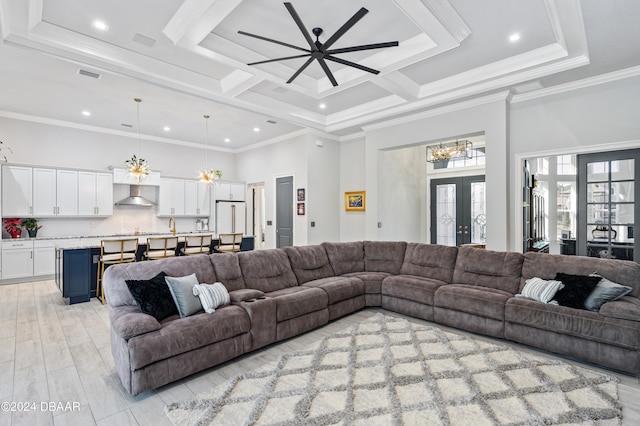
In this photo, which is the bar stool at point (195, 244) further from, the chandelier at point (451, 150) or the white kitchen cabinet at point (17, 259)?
the chandelier at point (451, 150)

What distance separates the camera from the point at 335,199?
25.2 feet

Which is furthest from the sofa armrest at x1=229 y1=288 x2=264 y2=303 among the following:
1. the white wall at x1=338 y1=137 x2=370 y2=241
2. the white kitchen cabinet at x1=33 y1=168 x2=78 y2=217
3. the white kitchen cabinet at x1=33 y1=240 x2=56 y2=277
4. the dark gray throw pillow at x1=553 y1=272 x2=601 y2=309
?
the white kitchen cabinet at x1=33 y1=168 x2=78 y2=217

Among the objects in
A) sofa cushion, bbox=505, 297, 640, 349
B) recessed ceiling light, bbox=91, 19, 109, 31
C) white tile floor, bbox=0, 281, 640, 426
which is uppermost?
recessed ceiling light, bbox=91, 19, 109, 31

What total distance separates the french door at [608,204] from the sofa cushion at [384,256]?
2493 millimetres

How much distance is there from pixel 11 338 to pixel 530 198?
758 centimetres

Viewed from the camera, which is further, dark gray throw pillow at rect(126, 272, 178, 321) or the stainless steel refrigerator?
the stainless steel refrigerator

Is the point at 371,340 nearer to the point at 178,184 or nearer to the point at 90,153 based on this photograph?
the point at 178,184

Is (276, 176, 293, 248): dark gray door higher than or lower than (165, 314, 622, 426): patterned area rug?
higher

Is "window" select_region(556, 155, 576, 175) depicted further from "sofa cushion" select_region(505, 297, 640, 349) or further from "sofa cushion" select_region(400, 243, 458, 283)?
"sofa cushion" select_region(505, 297, 640, 349)

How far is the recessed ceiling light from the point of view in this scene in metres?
3.39

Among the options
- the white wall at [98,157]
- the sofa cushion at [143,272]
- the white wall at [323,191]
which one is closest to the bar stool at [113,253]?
the sofa cushion at [143,272]

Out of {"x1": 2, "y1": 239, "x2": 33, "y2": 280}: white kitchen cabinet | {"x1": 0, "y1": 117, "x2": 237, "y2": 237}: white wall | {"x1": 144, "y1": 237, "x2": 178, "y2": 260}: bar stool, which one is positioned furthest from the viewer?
{"x1": 0, "y1": 117, "x2": 237, "y2": 237}: white wall

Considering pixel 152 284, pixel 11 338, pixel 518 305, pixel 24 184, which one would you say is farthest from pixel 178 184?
pixel 518 305

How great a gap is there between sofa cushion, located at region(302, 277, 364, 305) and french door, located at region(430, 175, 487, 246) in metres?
4.64
